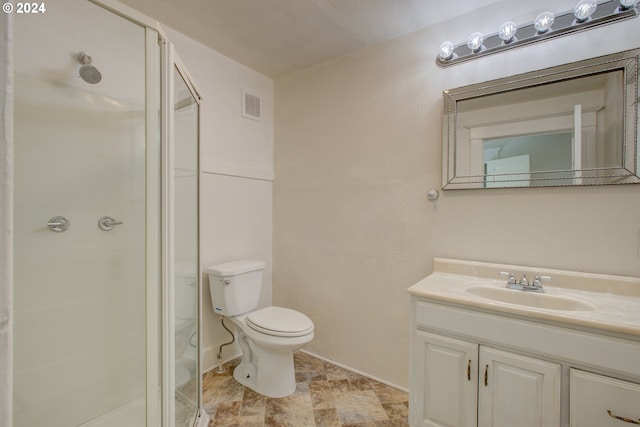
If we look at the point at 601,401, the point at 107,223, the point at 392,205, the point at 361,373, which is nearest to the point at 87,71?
the point at 107,223

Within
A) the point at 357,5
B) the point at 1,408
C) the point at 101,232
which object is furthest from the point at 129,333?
the point at 357,5

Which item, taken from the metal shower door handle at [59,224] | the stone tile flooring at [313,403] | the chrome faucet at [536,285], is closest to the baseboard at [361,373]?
the stone tile flooring at [313,403]

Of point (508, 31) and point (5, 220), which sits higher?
point (508, 31)

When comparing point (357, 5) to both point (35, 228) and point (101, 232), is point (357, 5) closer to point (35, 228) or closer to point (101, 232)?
point (101, 232)

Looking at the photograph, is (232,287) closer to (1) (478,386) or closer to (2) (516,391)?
(1) (478,386)

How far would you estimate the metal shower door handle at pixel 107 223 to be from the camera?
1.56 meters

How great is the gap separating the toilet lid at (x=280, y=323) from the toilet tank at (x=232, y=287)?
135 mm

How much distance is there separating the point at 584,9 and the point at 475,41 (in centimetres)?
44

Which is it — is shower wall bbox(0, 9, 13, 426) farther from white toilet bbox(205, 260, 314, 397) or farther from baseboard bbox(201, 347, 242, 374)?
baseboard bbox(201, 347, 242, 374)

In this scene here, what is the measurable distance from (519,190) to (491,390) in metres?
0.99

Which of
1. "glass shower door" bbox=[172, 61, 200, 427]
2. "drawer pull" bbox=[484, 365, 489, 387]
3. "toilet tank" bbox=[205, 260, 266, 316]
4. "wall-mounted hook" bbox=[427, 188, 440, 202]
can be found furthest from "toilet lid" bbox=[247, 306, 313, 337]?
"wall-mounted hook" bbox=[427, 188, 440, 202]

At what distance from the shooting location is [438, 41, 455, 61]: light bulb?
1.67 metres

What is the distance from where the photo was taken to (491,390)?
1.22m

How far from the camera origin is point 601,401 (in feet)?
3.36
